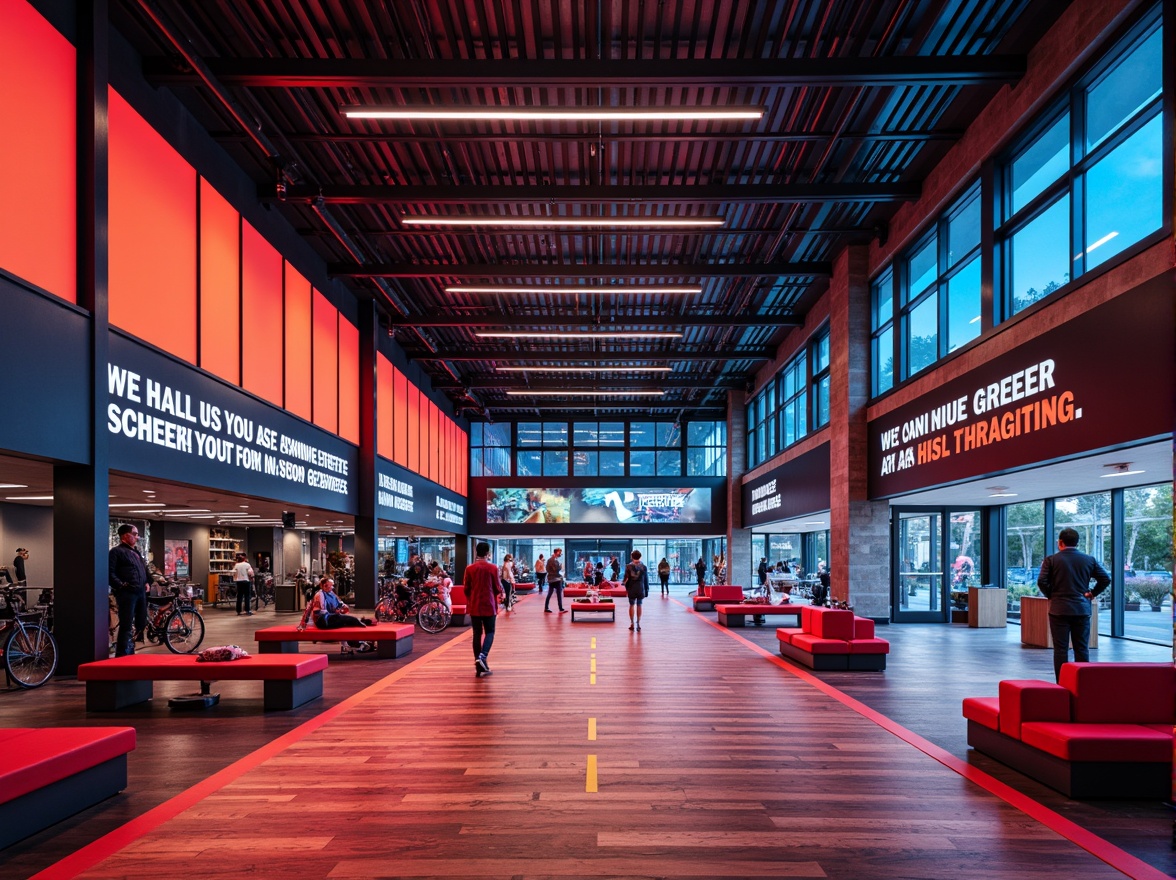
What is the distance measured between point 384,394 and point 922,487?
42.3 ft

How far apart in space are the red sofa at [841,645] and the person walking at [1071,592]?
2.43 meters

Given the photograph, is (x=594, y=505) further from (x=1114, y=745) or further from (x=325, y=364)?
(x=1114, y=745)

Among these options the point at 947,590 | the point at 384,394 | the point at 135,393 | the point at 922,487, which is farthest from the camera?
the point at 384,394

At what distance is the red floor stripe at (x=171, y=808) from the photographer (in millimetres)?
3963

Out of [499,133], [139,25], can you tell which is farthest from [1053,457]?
[139,25]

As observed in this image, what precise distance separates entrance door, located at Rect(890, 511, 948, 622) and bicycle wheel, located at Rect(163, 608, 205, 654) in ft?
45.2

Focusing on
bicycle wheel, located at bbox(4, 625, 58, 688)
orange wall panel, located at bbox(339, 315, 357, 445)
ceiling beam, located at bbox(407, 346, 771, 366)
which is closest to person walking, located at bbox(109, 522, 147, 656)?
bicycle wheel, located at bbox(4, 625, 58, 688)

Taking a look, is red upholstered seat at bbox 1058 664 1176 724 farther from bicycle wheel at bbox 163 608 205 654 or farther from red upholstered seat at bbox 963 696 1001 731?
bicycle wheel at bbox 163 608 205 654

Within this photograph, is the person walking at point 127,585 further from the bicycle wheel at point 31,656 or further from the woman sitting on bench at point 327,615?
the woman sitting on bench at point 327,615

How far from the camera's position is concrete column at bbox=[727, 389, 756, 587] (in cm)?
3052

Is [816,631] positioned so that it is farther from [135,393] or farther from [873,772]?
[135,393]

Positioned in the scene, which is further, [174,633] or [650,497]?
[650,497]

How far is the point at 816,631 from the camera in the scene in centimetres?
1108

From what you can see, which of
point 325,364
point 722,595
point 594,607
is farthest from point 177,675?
point 722,595
